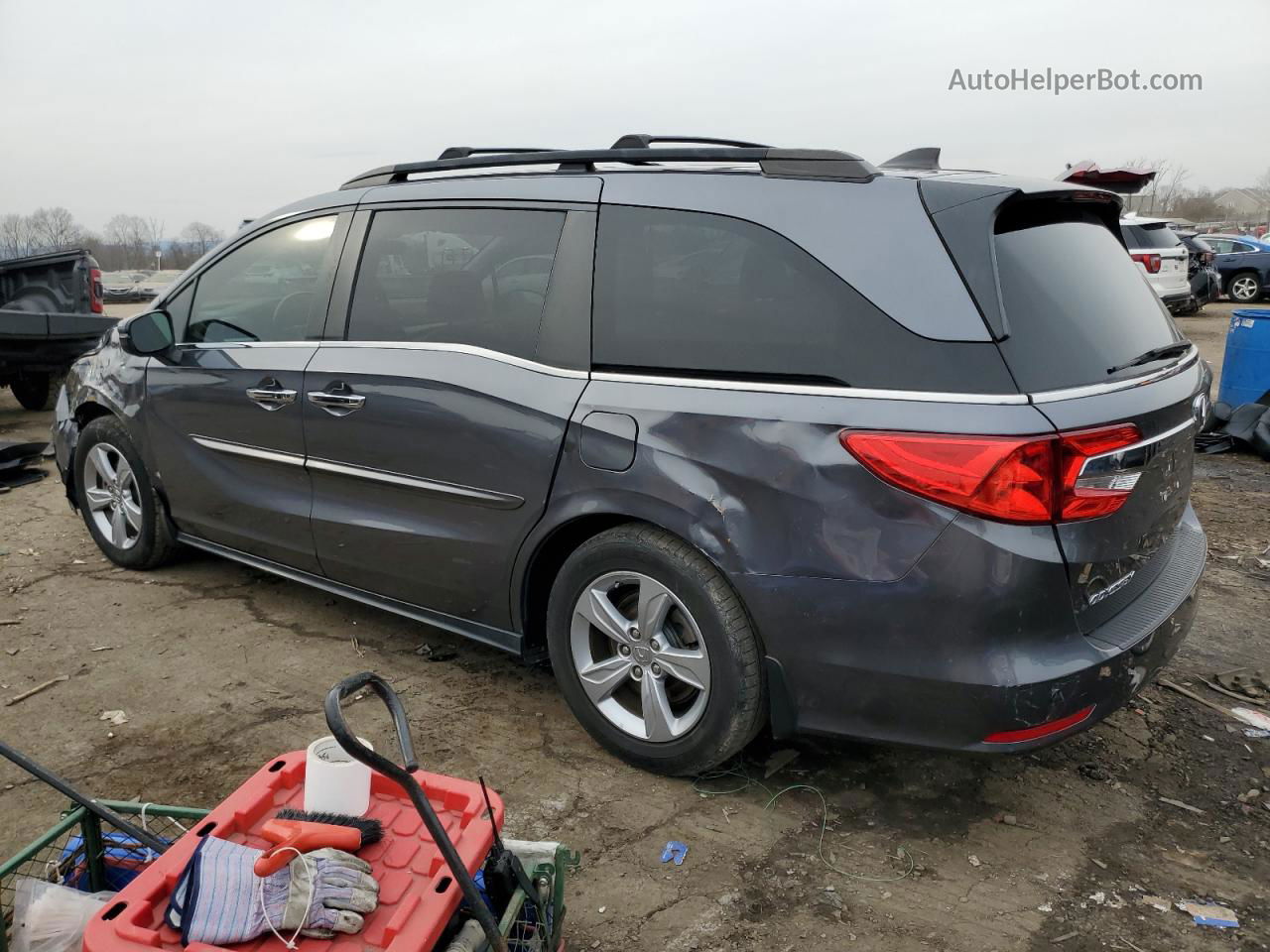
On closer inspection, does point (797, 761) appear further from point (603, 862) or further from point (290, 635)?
point (290, 635)

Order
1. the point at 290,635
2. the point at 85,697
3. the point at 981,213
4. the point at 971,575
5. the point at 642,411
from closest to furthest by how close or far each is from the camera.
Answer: the point at 971,575 < the point at 981,213 < the point at 642,411 < the point at 85,697 < the point at 290,635

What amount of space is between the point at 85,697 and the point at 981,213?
131 inches

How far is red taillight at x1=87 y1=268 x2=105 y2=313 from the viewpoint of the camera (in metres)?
9.01

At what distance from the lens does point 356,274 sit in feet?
11.8

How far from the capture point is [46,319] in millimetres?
7727

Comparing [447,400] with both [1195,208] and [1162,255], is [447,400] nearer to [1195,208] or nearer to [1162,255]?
[1162,255]

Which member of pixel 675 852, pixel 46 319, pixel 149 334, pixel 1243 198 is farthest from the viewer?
pixel 1243 198

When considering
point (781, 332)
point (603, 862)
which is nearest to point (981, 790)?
point (603, 862)

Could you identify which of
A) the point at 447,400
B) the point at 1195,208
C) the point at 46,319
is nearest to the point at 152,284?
the point at 46,319

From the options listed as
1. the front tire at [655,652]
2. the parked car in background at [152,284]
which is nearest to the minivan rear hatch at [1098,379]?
the front tire at [655,652]

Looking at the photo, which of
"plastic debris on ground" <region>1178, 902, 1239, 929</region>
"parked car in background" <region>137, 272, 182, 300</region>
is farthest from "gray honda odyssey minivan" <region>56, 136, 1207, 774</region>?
"parked car in background" <region>137, 272, 182, 300</region>

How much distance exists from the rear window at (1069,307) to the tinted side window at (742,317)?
0.42ft

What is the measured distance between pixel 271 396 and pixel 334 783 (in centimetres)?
216

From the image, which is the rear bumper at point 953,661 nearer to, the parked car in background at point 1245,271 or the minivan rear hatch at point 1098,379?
the minivan rear hatch at point 1098,379
